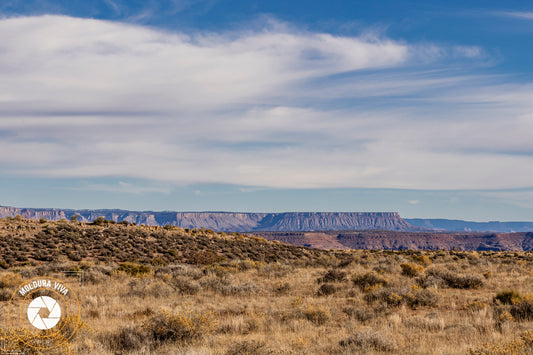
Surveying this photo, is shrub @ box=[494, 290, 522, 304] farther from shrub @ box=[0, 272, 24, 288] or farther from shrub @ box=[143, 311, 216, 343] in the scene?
shrub @ box=[0, 272, 24, 288]

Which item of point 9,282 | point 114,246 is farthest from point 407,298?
point 114,246

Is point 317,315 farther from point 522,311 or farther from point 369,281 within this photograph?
point 369,281

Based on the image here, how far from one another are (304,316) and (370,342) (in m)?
3.40

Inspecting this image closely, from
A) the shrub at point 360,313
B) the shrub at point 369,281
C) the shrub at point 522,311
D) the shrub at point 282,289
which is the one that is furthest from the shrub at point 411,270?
the shrub at point 360,313

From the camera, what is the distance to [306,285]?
18.5 meters

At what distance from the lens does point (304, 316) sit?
37.7ft

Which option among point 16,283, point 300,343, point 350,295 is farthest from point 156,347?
point 16,283

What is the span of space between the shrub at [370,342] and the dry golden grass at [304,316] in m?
0.02

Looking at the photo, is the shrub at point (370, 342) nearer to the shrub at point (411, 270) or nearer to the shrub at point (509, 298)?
the shrub at point (509, 298)

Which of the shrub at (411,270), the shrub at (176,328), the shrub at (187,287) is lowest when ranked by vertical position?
the shrub at (187,287)

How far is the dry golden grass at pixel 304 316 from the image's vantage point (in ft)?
27.6

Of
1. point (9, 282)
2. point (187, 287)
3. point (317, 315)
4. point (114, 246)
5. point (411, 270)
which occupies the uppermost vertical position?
point (317, 315)

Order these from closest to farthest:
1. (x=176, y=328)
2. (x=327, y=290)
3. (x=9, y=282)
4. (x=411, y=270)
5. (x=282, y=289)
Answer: (x=176, y=328) < (x=327, y=290) < (x=9, y=282) < (x=282, y=289) < (x=411, y=270)

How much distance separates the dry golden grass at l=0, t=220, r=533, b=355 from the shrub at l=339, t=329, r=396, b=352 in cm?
2
